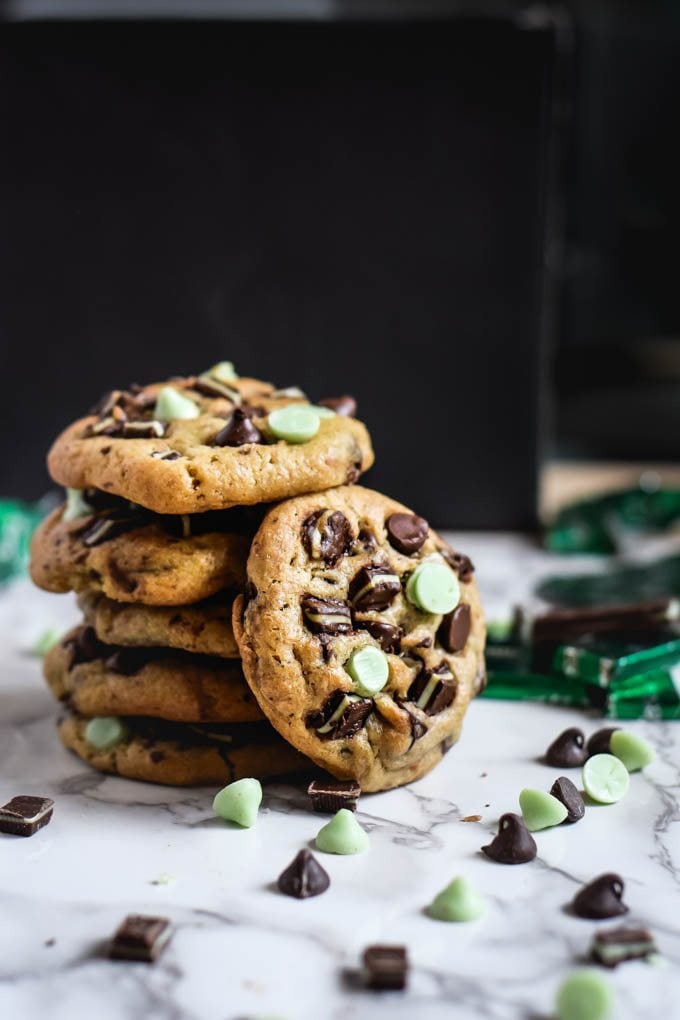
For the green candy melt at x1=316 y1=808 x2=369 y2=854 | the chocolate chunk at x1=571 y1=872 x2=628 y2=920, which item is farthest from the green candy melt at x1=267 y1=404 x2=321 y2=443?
the chocolate chunk at x1=571 y1=872 x2=628 y2=920

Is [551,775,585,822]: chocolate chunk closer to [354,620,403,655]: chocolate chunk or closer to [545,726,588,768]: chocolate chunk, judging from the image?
[545,726,588,768]: chocolate chunk

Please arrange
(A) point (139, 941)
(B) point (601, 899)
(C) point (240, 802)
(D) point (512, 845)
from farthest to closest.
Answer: (C) point (240, 802)
(D) point (512, 845)
(B) point (601, 899)
(A) point (139, 941)

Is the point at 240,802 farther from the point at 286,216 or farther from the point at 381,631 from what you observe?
the point at 286,216

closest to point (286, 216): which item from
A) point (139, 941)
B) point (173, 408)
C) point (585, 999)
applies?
point (173, 408)

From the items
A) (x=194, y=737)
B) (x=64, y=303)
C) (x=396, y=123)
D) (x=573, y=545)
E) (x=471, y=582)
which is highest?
(x=396, y=123)

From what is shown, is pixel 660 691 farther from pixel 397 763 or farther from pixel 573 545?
pixel 573 545

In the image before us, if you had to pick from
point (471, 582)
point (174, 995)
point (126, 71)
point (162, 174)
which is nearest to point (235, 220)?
point (162, 174)
